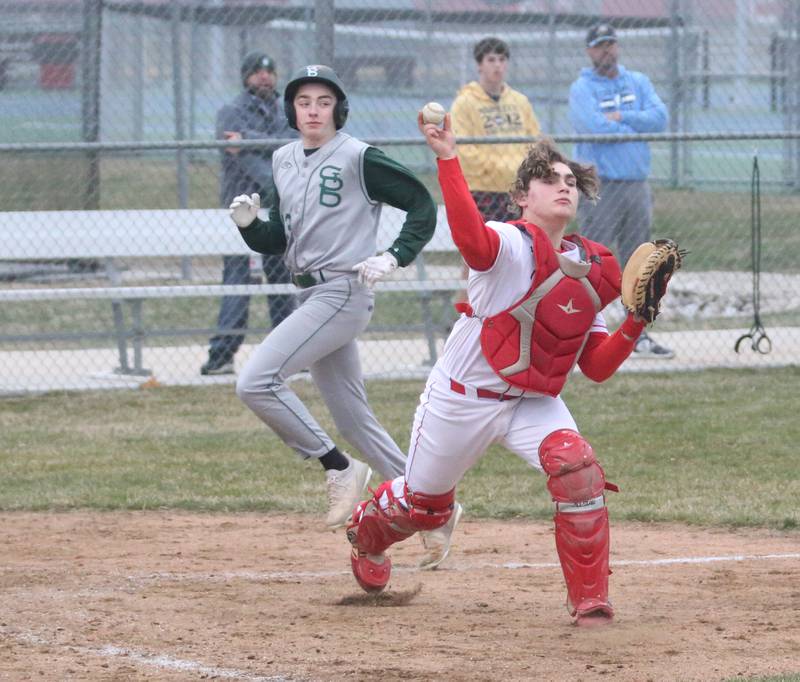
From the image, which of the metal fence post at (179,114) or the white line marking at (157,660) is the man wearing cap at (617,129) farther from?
the white line marking at (157,660)

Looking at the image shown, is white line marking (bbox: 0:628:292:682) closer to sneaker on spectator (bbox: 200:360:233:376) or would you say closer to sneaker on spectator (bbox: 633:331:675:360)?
sneaker on spectator (bbox: 200:360:233:376)

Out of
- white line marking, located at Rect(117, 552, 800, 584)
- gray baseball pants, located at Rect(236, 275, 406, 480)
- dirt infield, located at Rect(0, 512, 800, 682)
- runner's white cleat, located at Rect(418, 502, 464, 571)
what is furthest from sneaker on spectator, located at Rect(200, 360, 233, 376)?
runner's white cleat, located at Rect(418, 502, 464, 571)

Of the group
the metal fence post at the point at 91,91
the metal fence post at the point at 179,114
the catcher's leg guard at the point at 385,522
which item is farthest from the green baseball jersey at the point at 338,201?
the metal fence post at the point at 179,114

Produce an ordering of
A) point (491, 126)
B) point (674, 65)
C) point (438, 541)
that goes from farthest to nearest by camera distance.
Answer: point (674, 65), point (491, 126), point (438, 541)

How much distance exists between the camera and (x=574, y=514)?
14.5 ft

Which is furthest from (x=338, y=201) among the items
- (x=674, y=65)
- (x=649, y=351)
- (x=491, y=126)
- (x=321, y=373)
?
(x=674, y=65)

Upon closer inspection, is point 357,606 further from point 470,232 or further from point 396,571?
point 470,232

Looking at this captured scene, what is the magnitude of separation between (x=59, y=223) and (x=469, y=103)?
9.16 feet

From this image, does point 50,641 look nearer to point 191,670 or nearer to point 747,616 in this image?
point 191,670

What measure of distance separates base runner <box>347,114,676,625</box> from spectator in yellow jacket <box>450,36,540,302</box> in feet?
15.2

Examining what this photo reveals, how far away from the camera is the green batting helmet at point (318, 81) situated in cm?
580

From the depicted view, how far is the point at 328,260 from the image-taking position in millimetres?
5816

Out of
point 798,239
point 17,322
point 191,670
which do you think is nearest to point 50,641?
point 191,670

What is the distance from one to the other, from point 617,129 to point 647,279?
5494 millimetres
